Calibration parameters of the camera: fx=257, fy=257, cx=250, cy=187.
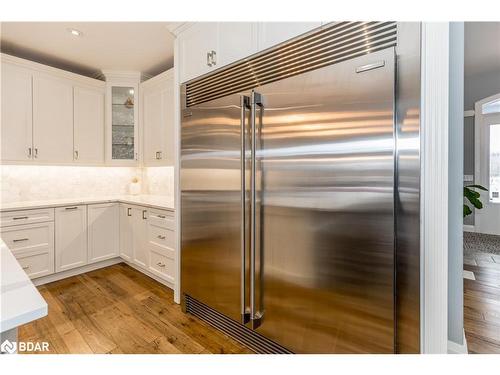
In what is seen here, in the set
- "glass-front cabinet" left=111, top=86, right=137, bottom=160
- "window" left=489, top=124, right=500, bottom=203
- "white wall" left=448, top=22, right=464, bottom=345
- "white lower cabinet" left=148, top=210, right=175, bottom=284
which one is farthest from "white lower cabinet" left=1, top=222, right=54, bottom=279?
"window" left=489, top=124, right=500, bottom=203

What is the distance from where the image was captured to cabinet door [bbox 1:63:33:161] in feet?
8.66

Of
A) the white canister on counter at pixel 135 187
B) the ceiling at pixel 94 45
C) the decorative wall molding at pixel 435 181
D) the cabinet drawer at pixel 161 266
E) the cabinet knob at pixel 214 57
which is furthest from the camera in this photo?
the white canister on counter at pixel 135 187

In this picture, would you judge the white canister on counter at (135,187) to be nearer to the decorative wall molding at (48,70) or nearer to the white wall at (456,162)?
the decorative wall molding at (48,70)

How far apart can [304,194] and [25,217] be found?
278 cm

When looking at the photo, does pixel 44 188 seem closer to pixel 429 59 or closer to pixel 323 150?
pixel 323 150

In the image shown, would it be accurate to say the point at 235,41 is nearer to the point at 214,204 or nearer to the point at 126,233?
the point at 214,204

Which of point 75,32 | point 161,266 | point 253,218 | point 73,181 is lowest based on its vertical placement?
point 161,266

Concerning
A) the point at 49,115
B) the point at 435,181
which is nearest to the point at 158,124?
the point at 49,115

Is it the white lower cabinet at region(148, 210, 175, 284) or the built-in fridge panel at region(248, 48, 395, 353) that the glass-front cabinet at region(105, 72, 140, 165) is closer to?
the white lower cabinet at region(148, 210, 175, 284)

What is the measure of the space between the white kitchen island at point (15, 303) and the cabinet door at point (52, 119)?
267cm

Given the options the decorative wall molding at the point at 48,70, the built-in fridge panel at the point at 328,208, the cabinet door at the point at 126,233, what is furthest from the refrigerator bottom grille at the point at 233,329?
the decorative wall molding at the point at 48,70

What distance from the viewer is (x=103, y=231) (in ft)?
10.1

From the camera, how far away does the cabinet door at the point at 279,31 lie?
142 centimetres
